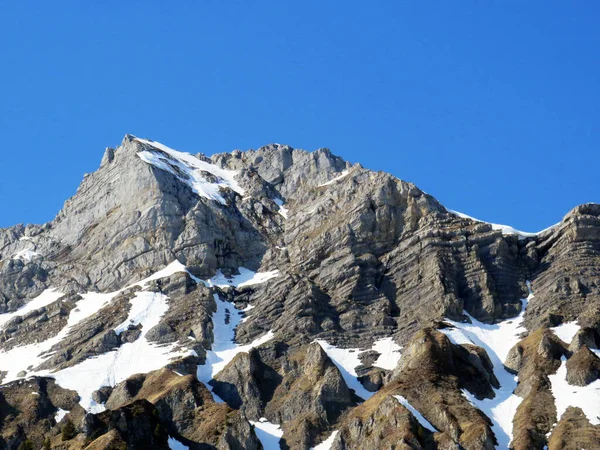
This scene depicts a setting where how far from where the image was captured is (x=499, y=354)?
166m

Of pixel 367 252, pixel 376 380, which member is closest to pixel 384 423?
pixel 376 380

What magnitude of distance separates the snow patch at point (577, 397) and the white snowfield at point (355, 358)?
84.5 ft

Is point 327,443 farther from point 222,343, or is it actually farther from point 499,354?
point 222,343

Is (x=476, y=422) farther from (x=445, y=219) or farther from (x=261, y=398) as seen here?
(x=445, y=219)

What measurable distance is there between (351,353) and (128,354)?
1502 inches

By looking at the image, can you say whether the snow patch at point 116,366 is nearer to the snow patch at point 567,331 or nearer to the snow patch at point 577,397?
the snow patch at point 567,331

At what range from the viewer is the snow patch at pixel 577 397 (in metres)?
139

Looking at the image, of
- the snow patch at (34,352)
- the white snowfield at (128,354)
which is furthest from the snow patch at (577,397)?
the snow patch at (34,352)

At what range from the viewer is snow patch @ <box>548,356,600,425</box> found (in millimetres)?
138750

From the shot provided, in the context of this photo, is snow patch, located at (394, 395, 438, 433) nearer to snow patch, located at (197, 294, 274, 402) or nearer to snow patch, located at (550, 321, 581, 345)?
snow patch, located at (197, 294, 274, 402)

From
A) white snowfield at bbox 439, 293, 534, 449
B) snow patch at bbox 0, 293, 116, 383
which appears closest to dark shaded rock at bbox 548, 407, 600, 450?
white snowfield at bbox 439, 293, 534, 449

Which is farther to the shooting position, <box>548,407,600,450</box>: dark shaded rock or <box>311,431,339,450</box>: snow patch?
<box>311,431,339,450</box>: snow patch

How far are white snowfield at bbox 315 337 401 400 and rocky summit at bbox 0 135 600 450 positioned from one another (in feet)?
1.29

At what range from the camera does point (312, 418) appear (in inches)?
5807
